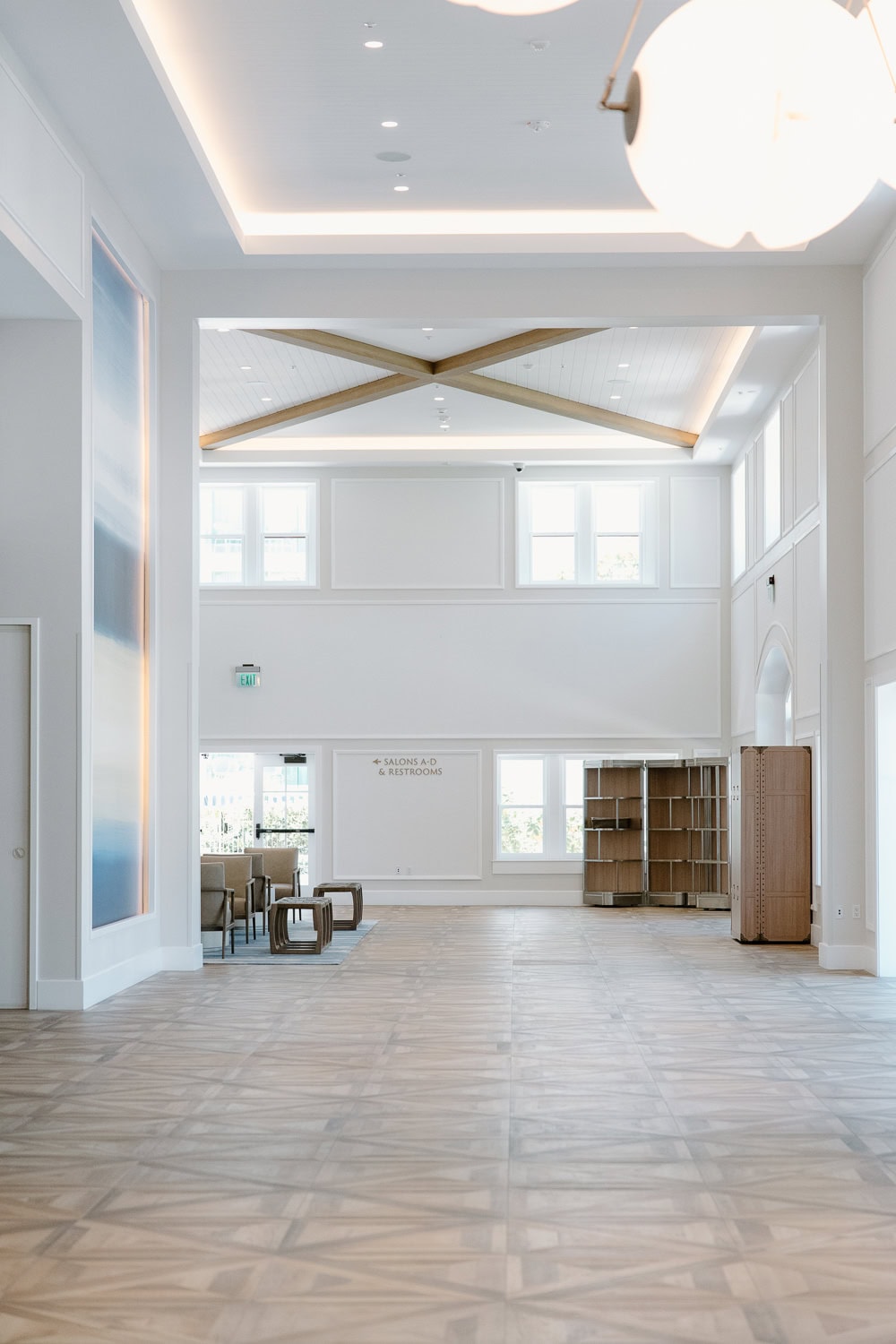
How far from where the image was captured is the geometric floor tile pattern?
3.75 m

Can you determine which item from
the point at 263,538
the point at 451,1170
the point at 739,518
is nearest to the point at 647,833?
the point at 739,518

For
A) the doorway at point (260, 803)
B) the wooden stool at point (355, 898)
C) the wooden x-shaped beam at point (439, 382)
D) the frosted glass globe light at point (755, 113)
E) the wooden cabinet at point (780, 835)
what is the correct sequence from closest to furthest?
the frosted glass globe light at point (755, 113) → the wooden cabinet at point (780, 835) → the wooden x-shaped beam at point (439, 382) → the wooden stool at point (355, 898) → the doorway at point (260, 803)

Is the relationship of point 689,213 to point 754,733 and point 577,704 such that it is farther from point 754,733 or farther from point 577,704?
point 577,704

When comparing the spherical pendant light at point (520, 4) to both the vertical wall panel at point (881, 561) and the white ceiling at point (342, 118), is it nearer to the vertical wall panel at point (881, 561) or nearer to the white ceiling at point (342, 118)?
the white ceiling at point (342, 118)

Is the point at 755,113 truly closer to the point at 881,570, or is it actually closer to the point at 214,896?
the point at 881,570

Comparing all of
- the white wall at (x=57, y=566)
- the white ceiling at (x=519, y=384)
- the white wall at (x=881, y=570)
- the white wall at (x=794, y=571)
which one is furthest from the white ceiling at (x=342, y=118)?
the white wall at (x=794, y=571)

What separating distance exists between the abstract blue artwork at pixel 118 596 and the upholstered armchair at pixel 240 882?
9.15 feet

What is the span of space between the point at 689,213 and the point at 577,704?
16.1 metres

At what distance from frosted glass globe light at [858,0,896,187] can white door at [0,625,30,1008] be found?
7.12 metres

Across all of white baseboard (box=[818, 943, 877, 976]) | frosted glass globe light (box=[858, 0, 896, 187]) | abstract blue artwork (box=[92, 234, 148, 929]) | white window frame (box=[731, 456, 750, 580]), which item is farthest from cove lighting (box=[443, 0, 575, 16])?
white window frame (box=[731, 456, 750, 580])

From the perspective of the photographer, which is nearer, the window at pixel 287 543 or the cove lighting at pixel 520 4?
the cove lighting at pixel 520 4

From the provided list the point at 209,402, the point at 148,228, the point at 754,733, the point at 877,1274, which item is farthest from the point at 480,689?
the point at 877,1274

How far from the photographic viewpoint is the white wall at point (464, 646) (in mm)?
19016

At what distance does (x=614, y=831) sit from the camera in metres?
18.8
